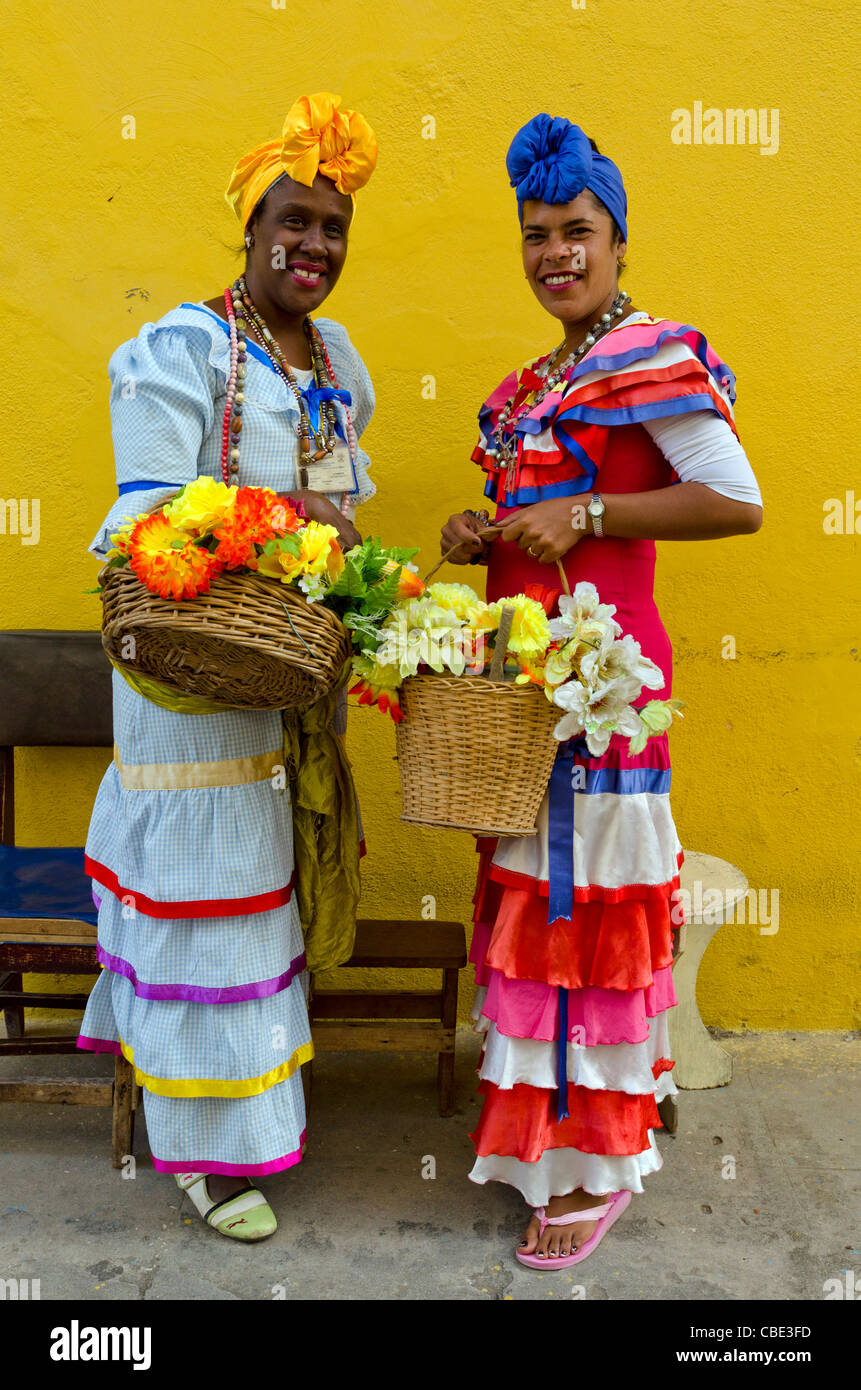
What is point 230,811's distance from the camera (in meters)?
2.61

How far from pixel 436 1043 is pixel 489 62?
3134 millimetres

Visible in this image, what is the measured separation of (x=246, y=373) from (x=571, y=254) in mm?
808

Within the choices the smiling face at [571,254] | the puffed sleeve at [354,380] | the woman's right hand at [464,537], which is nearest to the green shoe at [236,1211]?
the woman's right hand at [464,537]

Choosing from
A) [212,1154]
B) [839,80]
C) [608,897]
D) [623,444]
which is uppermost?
[839,80]

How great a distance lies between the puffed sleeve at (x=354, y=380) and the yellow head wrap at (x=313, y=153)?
17.4 inches

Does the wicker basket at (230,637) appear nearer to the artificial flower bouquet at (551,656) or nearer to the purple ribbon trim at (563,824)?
the artificial flower bouquet at (551,656)

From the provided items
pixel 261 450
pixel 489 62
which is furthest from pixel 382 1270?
pixel 489 62

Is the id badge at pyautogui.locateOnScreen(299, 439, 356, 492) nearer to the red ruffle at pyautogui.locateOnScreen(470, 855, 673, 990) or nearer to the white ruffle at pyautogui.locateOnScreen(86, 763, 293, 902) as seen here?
the white ruffle at pyautogui.locateOnScreen(86, 763, 293, 902)

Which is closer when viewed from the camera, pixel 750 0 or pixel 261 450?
pixel 261 450

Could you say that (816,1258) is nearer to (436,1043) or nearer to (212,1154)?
(436,1043)

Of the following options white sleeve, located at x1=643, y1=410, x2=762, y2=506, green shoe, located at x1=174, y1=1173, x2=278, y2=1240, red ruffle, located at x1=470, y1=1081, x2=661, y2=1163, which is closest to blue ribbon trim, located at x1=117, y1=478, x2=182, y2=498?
white sleeve, located at x1=643, y1=410, x2=762, y2=506

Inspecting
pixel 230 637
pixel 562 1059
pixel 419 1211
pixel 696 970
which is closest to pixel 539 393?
pixel 230 637

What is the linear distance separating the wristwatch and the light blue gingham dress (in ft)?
2.38

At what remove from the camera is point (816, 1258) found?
8.81 feet
